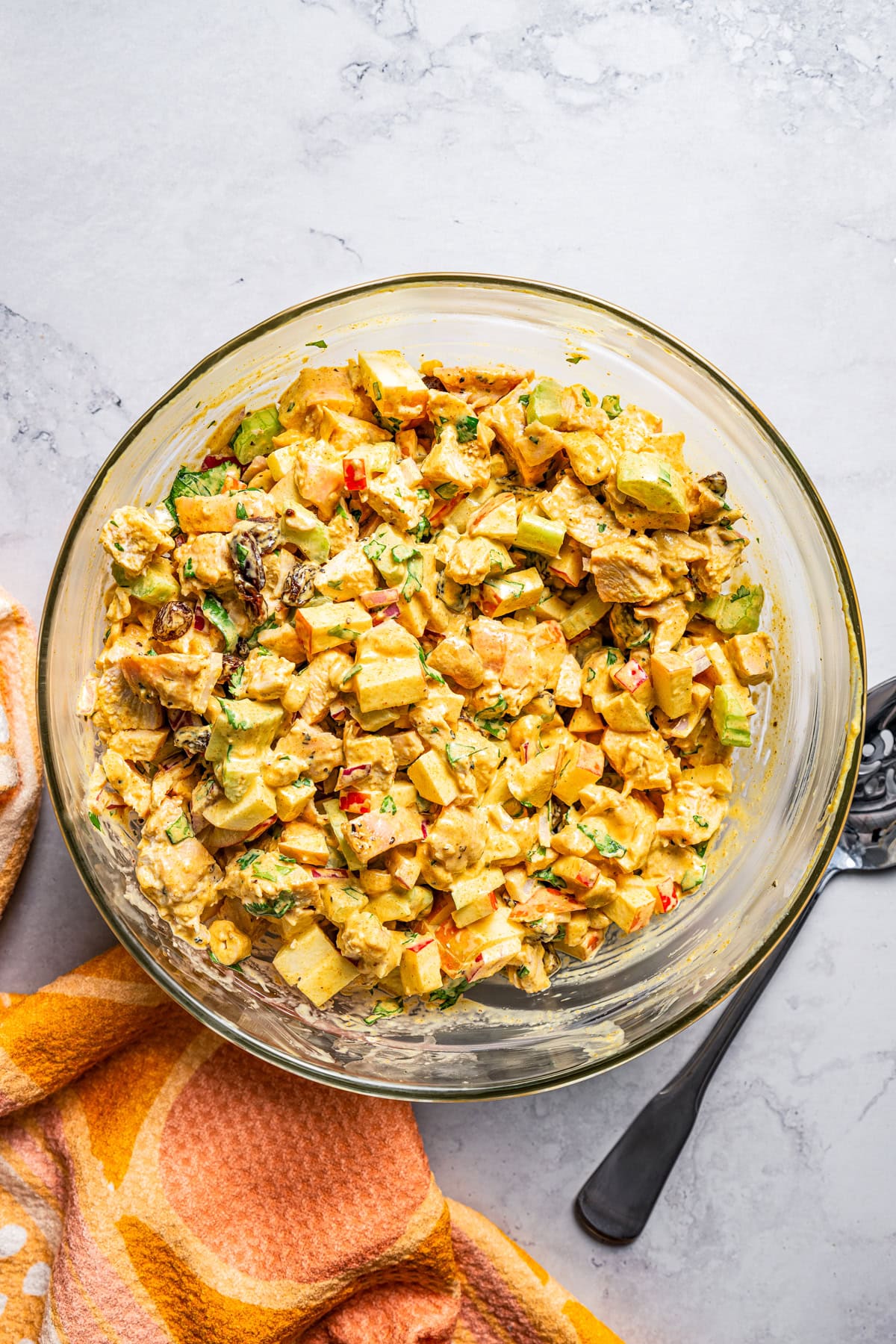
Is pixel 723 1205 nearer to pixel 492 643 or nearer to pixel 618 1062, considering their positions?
pixel 618 1062

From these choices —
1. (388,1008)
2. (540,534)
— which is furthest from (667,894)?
(540,534)

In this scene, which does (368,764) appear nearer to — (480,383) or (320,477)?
(320,477)

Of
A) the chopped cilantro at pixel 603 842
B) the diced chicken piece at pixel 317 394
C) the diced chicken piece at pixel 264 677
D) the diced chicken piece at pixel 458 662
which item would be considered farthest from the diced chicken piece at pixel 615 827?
the diced chicken piece at pixel 317 394

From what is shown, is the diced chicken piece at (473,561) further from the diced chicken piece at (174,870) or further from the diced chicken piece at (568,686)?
the diced chicken piece at (174,870)

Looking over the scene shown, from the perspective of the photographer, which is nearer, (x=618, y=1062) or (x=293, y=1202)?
(x=618, y=1062)

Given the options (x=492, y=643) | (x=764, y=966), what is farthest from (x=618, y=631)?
(x=764, y=966)

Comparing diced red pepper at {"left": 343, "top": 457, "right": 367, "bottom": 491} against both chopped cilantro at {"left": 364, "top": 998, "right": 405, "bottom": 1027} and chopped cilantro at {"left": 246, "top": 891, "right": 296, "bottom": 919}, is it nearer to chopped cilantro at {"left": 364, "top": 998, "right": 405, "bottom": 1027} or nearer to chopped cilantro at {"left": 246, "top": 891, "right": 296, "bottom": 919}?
chopped cilantro at {"left": 246, "top": 891, "right": 296, "bottom": 919}
